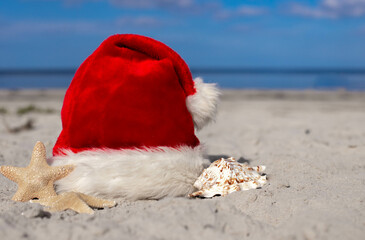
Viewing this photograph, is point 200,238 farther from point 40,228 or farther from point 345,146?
point 345,146

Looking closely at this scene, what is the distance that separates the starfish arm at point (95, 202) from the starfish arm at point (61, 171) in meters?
0.21

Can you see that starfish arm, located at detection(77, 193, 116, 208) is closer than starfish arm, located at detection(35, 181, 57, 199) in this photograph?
Yes

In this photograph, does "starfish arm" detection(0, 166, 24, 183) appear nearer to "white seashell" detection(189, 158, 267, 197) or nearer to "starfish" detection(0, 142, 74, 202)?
"starfish" detection(0, 142, 74, 202)

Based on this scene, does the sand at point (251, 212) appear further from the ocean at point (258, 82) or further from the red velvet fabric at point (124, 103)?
the ocean at point (258, 82)

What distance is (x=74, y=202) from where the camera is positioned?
228 centimetres

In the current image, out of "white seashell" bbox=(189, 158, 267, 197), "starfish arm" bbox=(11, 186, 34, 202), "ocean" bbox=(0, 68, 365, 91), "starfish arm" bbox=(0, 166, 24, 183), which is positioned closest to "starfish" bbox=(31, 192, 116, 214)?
"starfish arm" bbox=(11, 186, 34, 202)

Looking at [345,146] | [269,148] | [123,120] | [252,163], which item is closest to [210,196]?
[123,120]

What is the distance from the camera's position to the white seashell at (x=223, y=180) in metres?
2.54

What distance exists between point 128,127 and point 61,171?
0.54 m

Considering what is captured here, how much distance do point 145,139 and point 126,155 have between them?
17cm

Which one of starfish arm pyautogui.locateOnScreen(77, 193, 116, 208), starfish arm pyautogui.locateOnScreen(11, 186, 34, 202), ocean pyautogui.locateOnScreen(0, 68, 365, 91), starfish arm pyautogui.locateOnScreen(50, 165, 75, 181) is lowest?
ocean pyautogui.locateOnScreen(0, 68, 365, 91)

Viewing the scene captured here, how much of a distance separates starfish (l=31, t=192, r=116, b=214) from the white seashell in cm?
63

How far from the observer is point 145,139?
2.48 m

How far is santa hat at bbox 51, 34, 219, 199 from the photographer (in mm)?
2414
